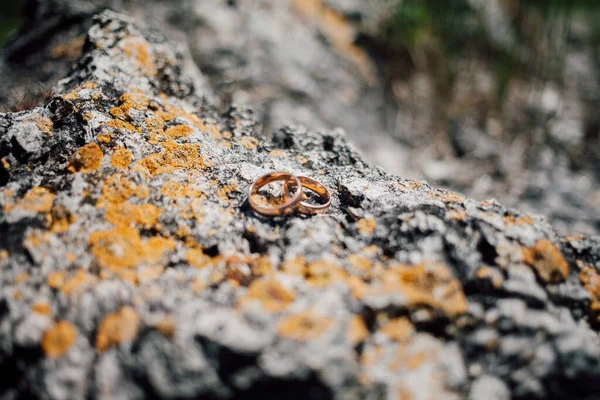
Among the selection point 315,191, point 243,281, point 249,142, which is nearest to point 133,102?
point 249,142

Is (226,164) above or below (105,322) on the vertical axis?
above

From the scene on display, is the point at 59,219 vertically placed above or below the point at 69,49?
below

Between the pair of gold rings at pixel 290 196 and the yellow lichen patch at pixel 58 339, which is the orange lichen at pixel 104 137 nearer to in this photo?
the pair of gold rings at pixel 290 196

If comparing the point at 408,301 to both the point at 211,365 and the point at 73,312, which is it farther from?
the point at 73,312

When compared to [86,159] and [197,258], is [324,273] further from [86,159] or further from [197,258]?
[86,159]

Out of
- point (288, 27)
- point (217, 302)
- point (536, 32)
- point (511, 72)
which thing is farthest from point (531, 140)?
point (217, 302)

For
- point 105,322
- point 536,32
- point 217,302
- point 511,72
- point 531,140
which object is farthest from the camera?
point 536,32
